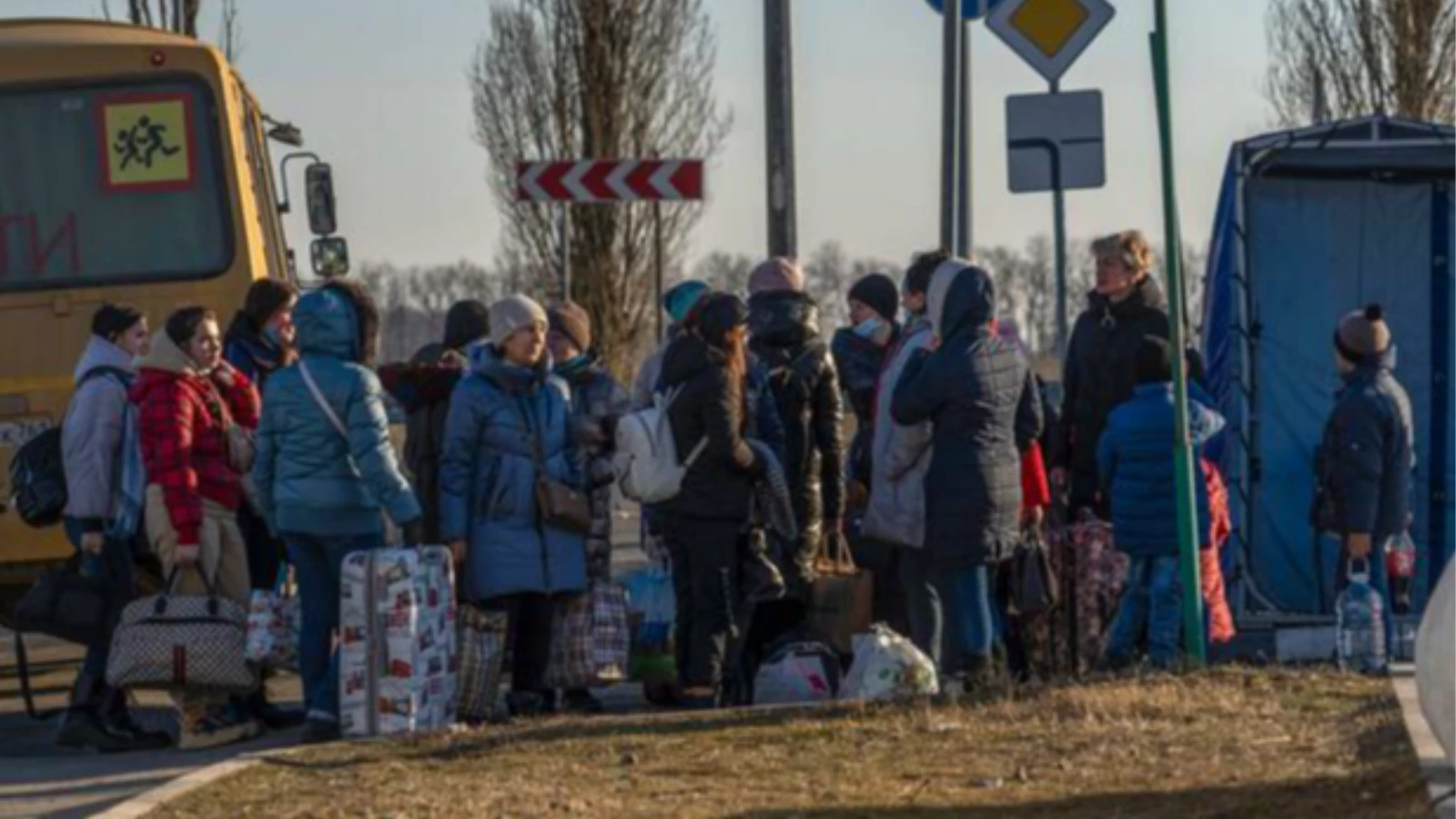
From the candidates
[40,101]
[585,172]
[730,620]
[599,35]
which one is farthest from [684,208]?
[730,620]

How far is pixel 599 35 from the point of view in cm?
4362

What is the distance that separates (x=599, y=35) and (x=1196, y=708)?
3253 cm

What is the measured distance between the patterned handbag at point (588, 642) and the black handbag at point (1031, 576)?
1695 millimetres

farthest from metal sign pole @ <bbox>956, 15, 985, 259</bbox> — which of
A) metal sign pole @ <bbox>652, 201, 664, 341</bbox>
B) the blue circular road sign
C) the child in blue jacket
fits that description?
metal sign pole @ <bbox>652, 201, 664, 341</bbox>

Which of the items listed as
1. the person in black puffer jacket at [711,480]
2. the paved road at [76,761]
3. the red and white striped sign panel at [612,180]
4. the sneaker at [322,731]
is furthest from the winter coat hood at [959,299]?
the red and white striped sign panel at [612,180]

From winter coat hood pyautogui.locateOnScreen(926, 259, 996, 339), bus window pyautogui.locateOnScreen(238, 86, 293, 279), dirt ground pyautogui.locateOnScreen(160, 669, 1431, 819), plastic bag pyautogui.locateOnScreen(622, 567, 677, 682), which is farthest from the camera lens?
bus window pyautogui.locateOnScreen(238, 86, 293, 279)

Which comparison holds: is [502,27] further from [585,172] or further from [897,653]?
[897,653]

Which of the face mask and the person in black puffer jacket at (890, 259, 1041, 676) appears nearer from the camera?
the person in black puffer jacket at (890, 259, 1041, 676)

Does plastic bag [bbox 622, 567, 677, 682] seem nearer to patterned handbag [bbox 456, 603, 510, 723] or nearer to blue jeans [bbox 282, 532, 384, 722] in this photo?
patterned handbag [bbox 456, 603, 510, 723]

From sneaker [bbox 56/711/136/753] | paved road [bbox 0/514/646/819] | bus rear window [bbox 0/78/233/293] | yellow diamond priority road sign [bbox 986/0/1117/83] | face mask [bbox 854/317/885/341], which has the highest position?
yellow diamond priority road sign [bbox 986/0/1117/83]

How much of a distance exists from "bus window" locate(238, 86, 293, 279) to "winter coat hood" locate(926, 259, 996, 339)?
6.47 meters

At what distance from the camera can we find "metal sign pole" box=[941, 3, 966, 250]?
18.4 metres

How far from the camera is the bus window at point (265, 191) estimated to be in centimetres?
1898

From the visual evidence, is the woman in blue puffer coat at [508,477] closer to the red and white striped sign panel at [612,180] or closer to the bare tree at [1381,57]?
the red and white striped sign panel at [612,180]
